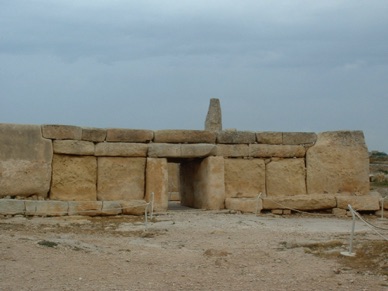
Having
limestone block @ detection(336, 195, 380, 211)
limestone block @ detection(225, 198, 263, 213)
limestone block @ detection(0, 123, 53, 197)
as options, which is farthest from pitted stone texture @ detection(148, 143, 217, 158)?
limestone block @ detection(336, 195, 380, 211)

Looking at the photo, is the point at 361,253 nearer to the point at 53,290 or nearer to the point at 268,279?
the point at 268,279

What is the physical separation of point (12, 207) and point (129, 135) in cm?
312

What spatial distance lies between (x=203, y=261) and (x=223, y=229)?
2.66m

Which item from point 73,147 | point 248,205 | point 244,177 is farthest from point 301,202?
point 73,147

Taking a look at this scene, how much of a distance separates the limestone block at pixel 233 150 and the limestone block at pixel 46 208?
4.00m

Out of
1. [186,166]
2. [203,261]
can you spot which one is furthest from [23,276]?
[186,166]

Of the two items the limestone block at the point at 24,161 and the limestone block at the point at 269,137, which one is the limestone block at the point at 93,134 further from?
the limestone block at the point at 269,137

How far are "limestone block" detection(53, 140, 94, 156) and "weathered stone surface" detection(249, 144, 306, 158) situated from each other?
4053 mm

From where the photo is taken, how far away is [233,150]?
41.5 ft

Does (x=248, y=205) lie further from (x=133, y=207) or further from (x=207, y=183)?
(x=133, y=207)

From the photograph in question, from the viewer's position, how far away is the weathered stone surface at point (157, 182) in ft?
39.2

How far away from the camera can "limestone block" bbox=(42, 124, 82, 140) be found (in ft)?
37.2

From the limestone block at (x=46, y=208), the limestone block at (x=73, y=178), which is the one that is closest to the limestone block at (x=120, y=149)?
the limestone block at (x=73, y=178)

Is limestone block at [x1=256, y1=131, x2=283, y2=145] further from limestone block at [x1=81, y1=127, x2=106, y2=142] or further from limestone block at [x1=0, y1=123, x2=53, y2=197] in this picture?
limestone block at [x1=0, y1=123, x2=53, y2=197]
